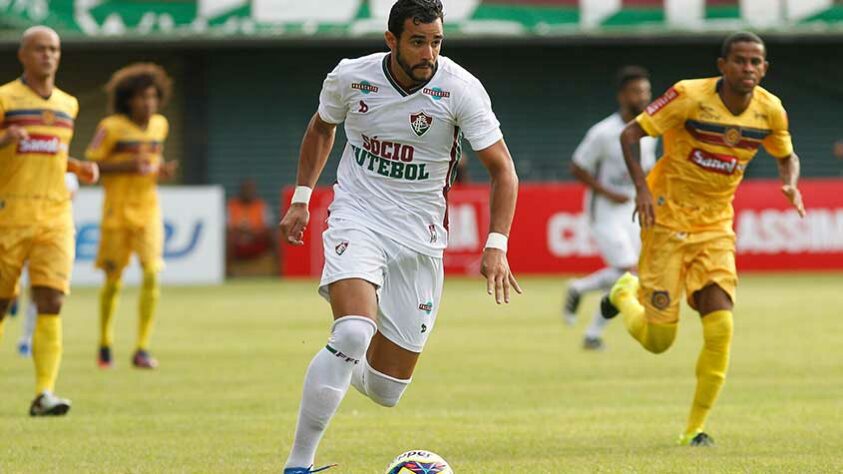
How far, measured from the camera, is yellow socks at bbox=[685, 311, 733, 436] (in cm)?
911

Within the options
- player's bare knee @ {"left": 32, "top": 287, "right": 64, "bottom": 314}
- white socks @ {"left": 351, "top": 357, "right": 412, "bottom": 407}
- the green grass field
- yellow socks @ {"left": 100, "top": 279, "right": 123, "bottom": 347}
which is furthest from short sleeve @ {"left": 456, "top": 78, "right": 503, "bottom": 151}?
yellow socks @ {"left": 100, "top": 279, "right": 123, "bottom": 347}

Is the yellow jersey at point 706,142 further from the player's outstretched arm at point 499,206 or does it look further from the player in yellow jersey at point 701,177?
the player's outstretched arm at point 499,206

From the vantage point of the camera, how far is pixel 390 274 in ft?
25.3

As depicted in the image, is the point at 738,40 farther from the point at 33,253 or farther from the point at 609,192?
the point at 609,192

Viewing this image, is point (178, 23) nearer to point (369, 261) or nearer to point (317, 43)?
point (317, 43)

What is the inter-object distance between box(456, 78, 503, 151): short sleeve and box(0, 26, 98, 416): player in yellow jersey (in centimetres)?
407

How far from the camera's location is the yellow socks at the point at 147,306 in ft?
47.8

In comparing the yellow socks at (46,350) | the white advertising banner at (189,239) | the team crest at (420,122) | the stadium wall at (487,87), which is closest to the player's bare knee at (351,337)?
the team crest at (420,122)

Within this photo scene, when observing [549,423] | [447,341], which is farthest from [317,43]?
[549,423]

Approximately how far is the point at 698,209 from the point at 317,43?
22446 millimetres

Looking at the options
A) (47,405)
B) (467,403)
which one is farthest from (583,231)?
(47,405)

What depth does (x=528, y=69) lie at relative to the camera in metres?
34.4

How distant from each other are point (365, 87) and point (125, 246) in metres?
7.75

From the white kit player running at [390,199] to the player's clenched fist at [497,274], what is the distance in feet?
0.05
